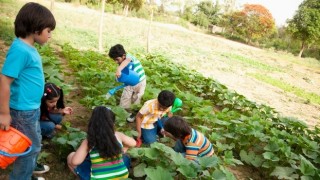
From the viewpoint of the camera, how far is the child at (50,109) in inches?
123

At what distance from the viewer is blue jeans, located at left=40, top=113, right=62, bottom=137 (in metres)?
3.24

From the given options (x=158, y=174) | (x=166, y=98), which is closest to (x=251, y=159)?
(x=166, y=98)

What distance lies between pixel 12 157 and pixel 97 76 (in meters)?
3.66

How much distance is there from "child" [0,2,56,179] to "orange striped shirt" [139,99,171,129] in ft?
5.50

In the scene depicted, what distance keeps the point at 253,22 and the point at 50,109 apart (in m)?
30.1

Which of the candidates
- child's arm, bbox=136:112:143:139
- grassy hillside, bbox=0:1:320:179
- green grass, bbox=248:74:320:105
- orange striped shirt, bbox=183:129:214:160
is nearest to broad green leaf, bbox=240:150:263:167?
grassy hillside, bbox=0:1:320:179

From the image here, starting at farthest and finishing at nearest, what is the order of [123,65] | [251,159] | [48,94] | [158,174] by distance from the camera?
[123,65], [251,159], [48,94], [158,174]

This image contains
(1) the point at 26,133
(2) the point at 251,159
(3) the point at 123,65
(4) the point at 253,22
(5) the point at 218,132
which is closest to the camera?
(1) the point at 26,133

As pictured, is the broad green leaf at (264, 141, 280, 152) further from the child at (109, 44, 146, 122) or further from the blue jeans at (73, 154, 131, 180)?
the blue jeans at (73, 154, 131, 180)

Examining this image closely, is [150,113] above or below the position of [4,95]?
below

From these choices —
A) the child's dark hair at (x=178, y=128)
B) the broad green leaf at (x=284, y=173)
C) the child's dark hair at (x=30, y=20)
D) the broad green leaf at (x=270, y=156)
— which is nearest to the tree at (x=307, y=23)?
the broad green leaf at (x=270, y=156)

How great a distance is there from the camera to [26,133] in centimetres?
220

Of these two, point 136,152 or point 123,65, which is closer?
point 136,152

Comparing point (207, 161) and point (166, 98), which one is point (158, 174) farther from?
point (166, 98)
